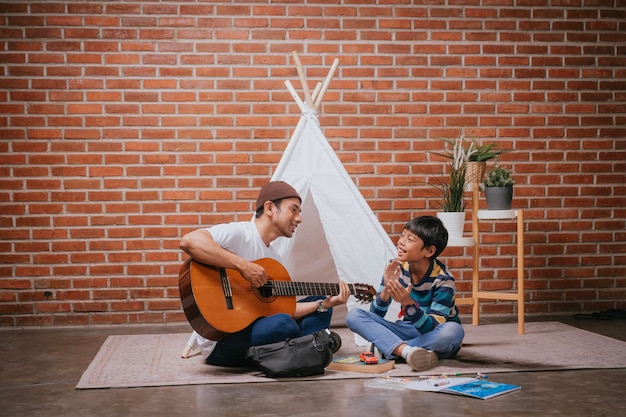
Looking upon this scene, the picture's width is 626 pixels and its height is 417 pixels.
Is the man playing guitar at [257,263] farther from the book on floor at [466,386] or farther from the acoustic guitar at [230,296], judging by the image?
the book on floor at [466,386]

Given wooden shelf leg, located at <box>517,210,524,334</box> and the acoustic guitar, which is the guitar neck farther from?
wooden shelf leg, located at <box>517,210,524,334</box>

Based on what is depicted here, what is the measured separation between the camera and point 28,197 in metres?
4.34

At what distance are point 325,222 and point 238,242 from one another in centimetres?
76

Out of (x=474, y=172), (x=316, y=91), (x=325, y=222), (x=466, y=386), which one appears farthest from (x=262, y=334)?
(x=474, y=172)

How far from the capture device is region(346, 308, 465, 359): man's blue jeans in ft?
10.0

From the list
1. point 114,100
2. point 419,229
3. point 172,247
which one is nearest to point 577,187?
point 419,229

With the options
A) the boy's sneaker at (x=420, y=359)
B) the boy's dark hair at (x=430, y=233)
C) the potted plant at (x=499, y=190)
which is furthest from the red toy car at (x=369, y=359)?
the potted plant at (x=499, y=190)

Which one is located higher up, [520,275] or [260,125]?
[260,125]

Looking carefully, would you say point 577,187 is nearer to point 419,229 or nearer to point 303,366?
point 419,229

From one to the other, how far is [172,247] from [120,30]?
132 centimetres

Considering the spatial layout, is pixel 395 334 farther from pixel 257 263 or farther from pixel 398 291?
pixel 257 263

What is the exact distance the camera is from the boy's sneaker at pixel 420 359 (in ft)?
9.49

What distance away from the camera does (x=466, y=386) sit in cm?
265

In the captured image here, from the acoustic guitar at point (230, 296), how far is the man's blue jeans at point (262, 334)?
59mm
